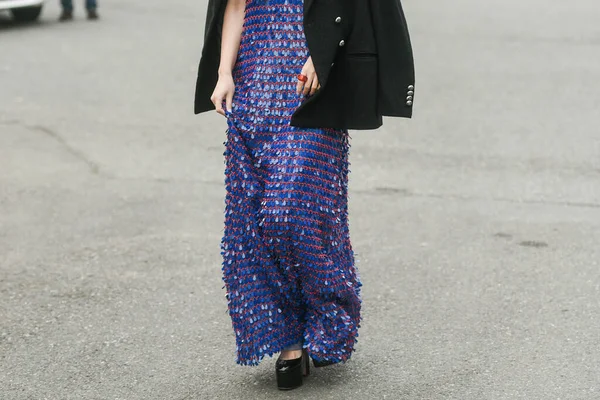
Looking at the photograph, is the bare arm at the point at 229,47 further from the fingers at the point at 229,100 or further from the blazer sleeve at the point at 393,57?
the blazer sleeve at the point at 393,57

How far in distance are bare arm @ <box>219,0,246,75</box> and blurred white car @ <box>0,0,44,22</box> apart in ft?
36.5

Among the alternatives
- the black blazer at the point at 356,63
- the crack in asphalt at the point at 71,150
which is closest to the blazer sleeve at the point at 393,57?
the black blazer at the point at 356,63

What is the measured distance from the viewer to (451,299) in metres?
5.11

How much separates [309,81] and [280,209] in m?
0.44

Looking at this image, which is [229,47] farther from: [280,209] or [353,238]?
[353,238]

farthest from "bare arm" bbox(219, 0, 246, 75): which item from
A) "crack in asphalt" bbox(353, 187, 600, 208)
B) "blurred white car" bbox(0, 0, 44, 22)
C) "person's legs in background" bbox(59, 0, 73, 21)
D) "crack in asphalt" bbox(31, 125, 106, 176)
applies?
"person's legs in background" bbox(59, 0, 73, 21)

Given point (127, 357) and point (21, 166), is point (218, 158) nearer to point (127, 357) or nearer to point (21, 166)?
point (21, 166)

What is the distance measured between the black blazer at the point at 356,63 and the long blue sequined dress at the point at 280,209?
0.27 ft

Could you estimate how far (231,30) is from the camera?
389cm

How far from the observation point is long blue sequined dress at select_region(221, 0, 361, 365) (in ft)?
12.5

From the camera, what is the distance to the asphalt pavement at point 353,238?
4.23m

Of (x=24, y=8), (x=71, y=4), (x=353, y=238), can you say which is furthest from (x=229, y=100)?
(x=71, y=4)

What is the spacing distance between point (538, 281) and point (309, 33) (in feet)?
7.20

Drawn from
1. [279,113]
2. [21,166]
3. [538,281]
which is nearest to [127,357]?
[279,113]
